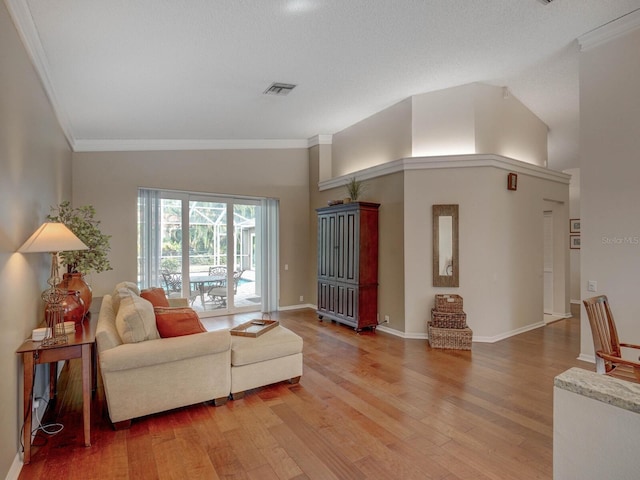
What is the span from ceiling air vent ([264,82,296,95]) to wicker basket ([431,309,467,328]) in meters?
3.68

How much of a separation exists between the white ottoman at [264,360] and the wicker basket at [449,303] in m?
2.33

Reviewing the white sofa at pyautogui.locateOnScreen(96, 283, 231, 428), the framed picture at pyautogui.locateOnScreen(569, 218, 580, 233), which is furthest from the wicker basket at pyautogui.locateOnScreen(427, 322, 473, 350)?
the framed picture at pyautogui.locateOnScreen(569, 218, 580, 233)

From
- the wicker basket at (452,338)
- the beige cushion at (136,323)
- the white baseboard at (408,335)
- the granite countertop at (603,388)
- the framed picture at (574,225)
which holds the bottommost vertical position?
the white baseboard at (408,335)

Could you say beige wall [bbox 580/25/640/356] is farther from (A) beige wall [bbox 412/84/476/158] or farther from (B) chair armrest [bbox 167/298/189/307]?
(B) chair armrest [bbox 167/298/189/307]

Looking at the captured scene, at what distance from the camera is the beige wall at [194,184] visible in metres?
5.83

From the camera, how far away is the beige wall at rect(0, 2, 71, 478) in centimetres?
211

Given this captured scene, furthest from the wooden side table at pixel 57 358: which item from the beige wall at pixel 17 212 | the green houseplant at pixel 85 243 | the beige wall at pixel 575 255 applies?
the beige wall at pixel 575 255

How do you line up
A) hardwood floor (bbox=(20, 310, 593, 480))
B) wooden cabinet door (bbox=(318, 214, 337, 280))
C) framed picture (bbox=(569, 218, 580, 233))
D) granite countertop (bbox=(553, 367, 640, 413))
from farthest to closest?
framed picture (bbox=(569, 218, 580, 233)), wooden cabinet door (bbox=(318, 214, 337, 280)), hardwood floor (bbox=(20, 310, 593, 480)), granite countertop (bbox=(553, 367, 640, 413))

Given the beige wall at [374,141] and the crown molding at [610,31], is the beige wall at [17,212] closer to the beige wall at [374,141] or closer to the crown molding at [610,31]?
the beige wall at [374,141]

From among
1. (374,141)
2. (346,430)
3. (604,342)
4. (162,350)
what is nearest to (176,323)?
(162,350)

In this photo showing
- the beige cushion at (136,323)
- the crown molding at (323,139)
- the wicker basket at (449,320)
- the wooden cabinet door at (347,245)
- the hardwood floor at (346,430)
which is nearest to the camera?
the hardwood floor at (346,430)

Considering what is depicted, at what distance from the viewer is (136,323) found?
9.39ft

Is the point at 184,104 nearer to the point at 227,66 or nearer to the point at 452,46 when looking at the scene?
the point at 227,66

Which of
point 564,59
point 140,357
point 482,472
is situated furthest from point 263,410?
point 564,59
